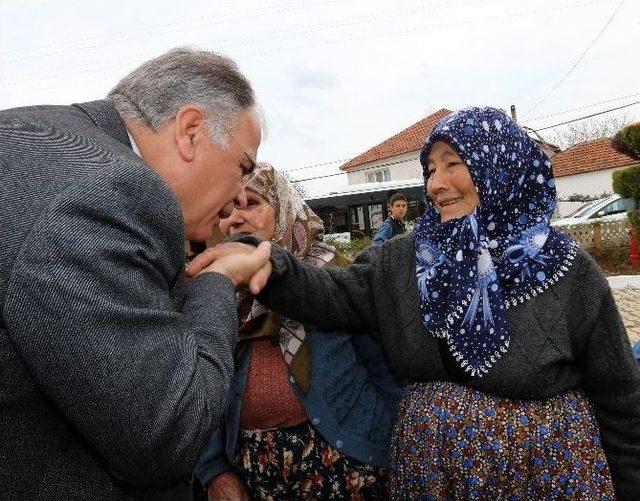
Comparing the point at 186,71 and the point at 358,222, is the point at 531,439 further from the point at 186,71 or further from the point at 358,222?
the point at 358,222

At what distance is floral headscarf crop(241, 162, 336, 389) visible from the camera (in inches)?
82.5

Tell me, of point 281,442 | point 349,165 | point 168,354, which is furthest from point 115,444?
point 349,165

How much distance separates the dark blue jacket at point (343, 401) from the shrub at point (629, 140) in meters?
10.5

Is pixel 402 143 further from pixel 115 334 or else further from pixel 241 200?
pixel 115 334

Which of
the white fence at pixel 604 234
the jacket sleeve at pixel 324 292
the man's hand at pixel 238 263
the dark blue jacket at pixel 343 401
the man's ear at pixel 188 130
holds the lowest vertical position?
the white fence at pixel 604 234

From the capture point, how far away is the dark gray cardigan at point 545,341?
1.77 meters

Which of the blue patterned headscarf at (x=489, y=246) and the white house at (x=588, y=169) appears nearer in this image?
the blue patterned headscarf at (x=489, y=246)

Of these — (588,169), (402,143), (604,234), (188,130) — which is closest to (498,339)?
(188,130)

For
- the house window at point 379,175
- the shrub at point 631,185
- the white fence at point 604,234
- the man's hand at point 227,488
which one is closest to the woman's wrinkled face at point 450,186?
the man's hand at point 227,488

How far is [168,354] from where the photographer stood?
0.95 m

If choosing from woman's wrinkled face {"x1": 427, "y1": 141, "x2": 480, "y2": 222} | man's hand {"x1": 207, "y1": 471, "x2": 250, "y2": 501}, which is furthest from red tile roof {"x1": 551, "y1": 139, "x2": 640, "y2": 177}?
man's hand {"x1": 207, "y1": 471, "x2": 250, "y2": 501}

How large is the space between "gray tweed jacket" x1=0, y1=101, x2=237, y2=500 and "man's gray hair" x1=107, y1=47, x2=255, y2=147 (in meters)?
0.26

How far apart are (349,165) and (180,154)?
4123 cm

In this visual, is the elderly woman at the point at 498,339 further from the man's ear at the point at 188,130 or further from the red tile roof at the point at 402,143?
the red tile roof at the point at 402,143
